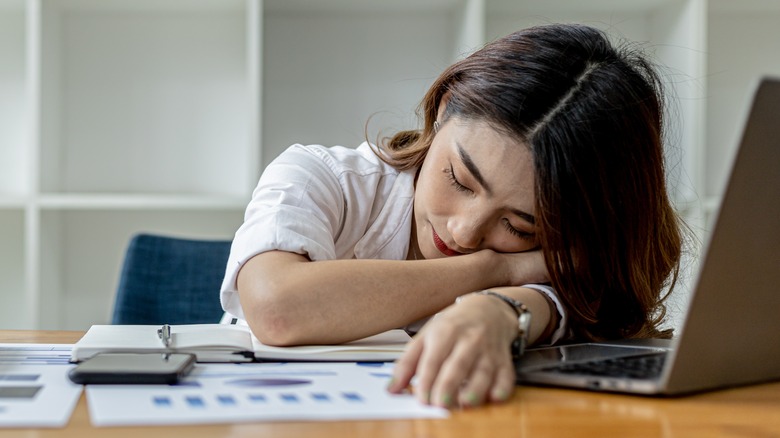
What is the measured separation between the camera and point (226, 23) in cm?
261

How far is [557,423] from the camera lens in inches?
23.7

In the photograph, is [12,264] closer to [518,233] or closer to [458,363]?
[518,233]

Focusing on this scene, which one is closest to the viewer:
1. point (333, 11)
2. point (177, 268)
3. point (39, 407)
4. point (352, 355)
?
point (39, 407)

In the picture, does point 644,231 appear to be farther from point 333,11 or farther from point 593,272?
point 333,11

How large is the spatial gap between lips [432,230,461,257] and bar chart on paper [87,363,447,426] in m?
0.40

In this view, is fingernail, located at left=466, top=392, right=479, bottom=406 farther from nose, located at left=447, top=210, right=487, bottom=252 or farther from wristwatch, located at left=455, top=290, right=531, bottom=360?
nose, located at left=447, top=210, right=487, bottom=252

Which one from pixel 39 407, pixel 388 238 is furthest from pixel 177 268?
pixel 39 407

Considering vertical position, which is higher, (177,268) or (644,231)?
(644,231)

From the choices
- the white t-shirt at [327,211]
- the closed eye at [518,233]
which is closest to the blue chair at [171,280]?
the white t-shirt at [327,211]

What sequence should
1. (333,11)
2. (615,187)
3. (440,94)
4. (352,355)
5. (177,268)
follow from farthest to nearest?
(333,11), (177,268), (440,94), (615,187), (352,355)

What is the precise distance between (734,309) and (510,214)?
41 centimetres

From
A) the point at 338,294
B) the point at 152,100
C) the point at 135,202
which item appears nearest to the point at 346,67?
the point at 152,100

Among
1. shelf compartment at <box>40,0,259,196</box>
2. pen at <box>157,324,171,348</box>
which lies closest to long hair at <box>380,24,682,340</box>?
pen at <box>157,324,171,348</box>

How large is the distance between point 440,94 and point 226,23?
1542 millimetres
